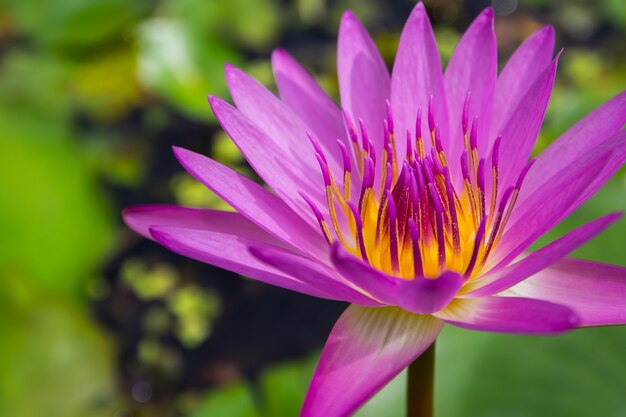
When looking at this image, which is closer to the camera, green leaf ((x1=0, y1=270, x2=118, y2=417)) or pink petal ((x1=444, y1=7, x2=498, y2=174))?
pink petal ((x1=444, y1=7, x2=498, y2=174))

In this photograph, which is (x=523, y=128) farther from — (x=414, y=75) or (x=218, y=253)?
(x=218, y=253)

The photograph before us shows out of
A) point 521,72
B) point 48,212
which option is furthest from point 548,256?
point 48,212

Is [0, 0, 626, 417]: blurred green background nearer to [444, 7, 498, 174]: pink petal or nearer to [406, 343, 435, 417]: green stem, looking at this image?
[406, 343, 435, 417]: green stem

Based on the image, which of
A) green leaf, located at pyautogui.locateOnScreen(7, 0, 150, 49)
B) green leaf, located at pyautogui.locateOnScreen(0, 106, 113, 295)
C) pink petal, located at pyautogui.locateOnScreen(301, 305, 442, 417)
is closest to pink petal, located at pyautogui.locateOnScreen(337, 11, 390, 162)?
pink petal, located at pyautogui.locateOnScreen(301, 305, 442, 417)

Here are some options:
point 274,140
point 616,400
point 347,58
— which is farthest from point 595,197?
point 274,140

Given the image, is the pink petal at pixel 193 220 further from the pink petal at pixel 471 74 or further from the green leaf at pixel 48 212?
the green leaf at pixel 48 212
